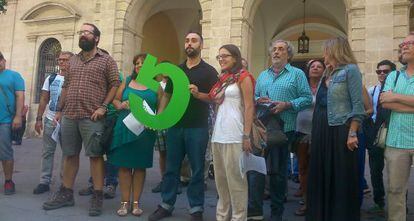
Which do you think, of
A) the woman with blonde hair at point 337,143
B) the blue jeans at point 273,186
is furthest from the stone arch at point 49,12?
the woman with blonde hair at point 337,143

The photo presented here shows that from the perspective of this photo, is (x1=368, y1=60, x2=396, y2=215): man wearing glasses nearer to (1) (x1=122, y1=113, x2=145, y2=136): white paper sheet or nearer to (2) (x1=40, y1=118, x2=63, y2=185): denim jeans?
(1) (x1=122, y1=113, x2=145, y2=136): white paper sheet

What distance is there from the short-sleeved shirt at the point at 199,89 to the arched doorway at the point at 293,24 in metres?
10.5

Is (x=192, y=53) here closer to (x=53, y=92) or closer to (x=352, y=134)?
(x=352, y=134)

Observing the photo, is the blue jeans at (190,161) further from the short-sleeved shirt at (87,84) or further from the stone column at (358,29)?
the stone column at (358,29)

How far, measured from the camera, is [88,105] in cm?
431

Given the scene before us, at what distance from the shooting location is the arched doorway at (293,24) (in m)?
14.4

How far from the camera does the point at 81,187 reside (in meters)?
5.75

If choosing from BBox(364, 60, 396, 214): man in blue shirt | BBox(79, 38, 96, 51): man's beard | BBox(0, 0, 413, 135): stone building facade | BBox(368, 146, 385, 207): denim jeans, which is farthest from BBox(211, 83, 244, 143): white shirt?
BBox(0, 0, 413, 135): stone building facade

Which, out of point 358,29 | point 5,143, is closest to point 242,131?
point 5,143

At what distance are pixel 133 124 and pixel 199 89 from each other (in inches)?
31.0

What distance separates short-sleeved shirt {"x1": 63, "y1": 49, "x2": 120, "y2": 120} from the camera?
431 centimetres

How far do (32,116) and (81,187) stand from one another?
386 inches

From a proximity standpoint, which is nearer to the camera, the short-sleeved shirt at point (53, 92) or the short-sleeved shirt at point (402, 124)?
the short-sleeved shirt at point (402, 124)

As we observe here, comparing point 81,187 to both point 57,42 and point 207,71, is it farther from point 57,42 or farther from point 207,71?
point 57,42
